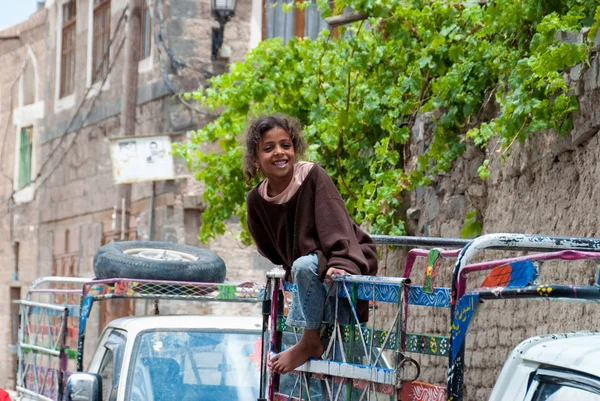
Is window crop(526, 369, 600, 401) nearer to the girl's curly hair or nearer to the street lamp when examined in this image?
the girl's curly hair

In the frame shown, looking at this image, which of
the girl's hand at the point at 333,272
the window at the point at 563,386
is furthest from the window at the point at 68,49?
the window at the point at 563,386

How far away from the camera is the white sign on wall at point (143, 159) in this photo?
1457 centimetres

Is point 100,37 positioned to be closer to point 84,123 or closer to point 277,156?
point 84,123

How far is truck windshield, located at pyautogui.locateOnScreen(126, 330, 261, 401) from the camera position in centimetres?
642

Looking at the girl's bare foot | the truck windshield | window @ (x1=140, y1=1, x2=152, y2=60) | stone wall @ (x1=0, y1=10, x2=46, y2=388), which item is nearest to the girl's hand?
the girl's bare foot

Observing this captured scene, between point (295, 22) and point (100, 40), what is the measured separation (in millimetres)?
4505

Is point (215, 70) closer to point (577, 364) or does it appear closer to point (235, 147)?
point (235, 147)

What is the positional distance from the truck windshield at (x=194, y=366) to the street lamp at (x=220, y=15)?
27.3 feet

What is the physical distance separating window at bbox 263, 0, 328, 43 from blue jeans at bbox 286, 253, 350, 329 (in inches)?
387

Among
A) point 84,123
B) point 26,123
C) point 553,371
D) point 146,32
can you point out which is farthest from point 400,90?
point 26,123

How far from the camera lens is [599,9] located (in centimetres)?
627

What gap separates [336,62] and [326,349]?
6089 millimetres

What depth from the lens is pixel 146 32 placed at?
16.2 metres

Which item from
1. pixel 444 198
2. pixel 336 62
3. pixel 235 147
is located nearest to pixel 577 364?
pixel 444 198
